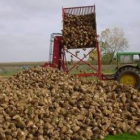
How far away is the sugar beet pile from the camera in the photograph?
6973mm

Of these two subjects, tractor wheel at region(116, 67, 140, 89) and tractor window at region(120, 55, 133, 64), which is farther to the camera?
tractor window at region(120, 55, 133, 64)

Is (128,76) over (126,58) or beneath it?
beneath

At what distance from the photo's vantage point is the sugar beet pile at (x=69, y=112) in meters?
6.97

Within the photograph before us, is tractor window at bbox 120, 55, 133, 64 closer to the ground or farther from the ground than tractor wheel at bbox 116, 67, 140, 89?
farther from the ground

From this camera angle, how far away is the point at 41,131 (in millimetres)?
6938

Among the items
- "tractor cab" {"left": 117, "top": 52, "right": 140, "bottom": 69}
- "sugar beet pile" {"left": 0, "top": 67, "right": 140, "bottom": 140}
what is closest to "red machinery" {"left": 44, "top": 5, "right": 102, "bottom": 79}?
"tractor cab" {"left": 117, "top": 52, "right": 140, "bottom": 69}

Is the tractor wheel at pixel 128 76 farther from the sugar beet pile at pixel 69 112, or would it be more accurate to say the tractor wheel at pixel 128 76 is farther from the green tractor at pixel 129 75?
the sugar beet pile at pixel 69 112

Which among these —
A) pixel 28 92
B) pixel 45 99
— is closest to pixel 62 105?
pixel 45 99

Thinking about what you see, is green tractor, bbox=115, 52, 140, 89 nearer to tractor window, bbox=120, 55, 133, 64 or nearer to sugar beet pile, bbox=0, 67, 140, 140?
tractor window, bbox=120, 55, 133, 64

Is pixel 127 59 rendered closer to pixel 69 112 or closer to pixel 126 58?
pixel 126 58

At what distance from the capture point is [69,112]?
25.1ft

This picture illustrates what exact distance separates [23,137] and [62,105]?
143cm

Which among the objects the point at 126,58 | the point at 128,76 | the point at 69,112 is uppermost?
the point at 126,58

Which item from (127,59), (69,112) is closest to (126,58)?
(127,59)
